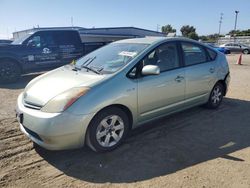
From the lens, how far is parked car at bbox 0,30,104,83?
30.5 ft

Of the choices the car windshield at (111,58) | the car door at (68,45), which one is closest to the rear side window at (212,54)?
the car windshield at (111,58)

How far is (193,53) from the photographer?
5113mm

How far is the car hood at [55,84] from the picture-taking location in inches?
136

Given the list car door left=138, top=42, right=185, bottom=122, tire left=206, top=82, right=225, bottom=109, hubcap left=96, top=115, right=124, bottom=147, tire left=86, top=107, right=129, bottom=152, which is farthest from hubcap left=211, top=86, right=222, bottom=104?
A: hubcap left=96, top=115, right=124, bottom=147

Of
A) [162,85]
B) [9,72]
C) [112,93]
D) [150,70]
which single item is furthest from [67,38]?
[112,93]

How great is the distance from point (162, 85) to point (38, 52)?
7189mm

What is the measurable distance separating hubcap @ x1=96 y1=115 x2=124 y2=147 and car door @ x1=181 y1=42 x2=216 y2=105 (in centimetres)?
170

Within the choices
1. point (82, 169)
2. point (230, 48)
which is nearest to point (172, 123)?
point (82, 169)

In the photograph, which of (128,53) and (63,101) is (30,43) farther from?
(63,101)

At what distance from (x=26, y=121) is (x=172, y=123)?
271 centimetres

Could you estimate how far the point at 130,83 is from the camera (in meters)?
3.80

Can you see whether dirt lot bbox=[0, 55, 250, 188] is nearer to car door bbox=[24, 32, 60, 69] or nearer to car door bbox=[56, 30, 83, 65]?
car door bbox=[24, 32, 60, 69]

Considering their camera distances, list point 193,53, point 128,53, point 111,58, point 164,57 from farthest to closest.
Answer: point 193,53 < point 164,57 < point 111,58 < point 128,53

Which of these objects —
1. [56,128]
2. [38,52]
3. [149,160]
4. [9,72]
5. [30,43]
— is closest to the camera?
[56,128]
